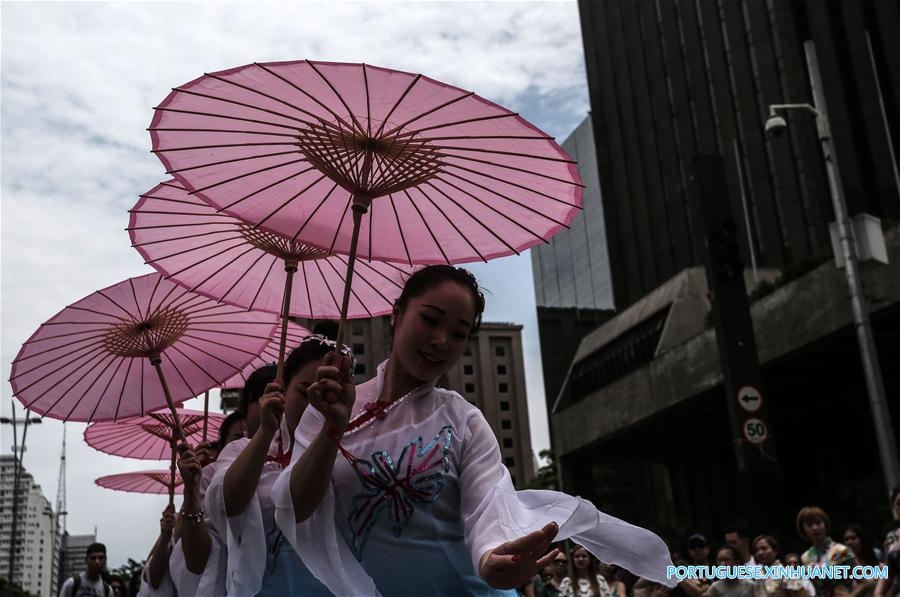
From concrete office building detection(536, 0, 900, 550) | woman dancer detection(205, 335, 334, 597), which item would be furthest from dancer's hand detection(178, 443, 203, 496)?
concrete office building detection(536, 0, 900, 550)

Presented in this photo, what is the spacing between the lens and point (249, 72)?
3053mm

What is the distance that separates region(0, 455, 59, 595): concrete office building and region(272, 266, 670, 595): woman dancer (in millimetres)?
93281

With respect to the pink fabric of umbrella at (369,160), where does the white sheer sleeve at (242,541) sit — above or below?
below

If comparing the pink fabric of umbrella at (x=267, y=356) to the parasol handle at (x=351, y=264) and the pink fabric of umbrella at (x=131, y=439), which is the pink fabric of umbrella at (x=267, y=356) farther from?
the parasol handle at (x=351, y=264)

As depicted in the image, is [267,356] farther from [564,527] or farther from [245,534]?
[564,527]

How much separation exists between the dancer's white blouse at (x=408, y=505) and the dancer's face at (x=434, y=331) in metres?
0.13

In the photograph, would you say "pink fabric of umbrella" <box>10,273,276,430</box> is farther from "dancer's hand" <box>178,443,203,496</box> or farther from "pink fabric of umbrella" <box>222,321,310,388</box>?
"dancer's hand" <box>178,443,203,496</box>

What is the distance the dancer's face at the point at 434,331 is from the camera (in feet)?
8.91

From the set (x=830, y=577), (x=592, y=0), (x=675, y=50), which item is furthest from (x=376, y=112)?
Answer: (x=592, y=0)

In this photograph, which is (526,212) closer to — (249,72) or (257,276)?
(249,72)

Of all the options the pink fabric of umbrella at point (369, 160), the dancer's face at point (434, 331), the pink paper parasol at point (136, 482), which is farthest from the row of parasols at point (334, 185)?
the pink paper parasol at point (136, 482)

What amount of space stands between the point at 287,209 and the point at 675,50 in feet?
133

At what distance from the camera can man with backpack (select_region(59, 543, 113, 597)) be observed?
28.4ft

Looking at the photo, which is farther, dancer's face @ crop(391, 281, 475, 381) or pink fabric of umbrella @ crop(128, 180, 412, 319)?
pink fabric of umbrella @ crop(128, 180, 412, 319)
